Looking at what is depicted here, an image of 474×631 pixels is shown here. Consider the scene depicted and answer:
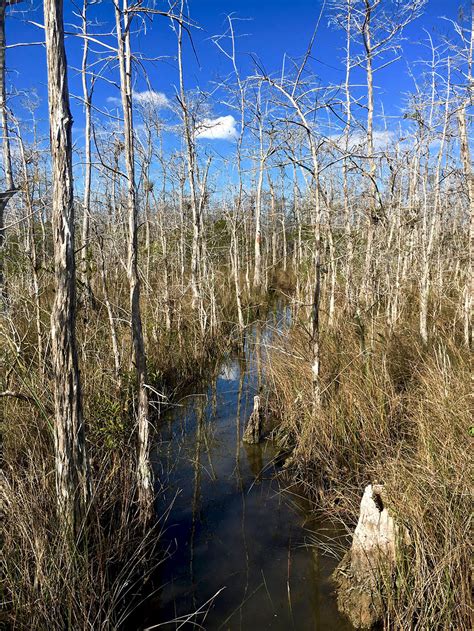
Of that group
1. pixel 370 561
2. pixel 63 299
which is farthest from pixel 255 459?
pixel 63 299

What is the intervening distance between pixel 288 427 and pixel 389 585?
2.54 m

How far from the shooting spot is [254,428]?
16.9 ft

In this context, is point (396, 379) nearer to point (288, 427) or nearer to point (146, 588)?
point (288, 427)

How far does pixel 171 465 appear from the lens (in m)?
4.63

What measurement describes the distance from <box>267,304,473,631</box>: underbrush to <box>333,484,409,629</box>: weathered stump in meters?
0.08

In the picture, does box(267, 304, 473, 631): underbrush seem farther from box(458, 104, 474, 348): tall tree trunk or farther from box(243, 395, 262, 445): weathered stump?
box(458, 104, 474, 348): tall tree trunk

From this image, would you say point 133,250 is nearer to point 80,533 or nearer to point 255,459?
point 80,533

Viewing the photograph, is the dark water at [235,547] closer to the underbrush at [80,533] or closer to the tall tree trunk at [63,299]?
the underbrush at [80,533]

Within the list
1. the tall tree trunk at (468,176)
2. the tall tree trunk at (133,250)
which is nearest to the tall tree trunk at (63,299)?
the tall tree trunk at (133,250)

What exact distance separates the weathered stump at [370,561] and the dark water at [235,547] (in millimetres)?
129

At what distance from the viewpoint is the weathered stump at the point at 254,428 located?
5113 mm

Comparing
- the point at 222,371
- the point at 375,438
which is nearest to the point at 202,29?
the point at 375,438

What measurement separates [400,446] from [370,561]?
2.89 ft

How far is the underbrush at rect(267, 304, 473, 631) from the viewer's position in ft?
7.16
